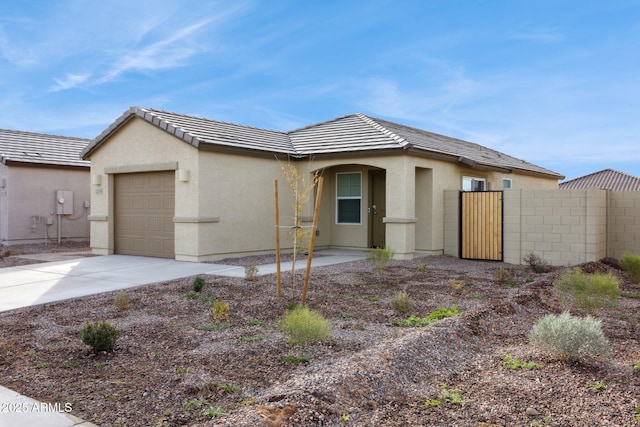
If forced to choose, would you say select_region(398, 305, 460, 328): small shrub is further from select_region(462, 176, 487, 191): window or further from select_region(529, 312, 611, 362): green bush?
select_region(462, 176, 487, 191): window

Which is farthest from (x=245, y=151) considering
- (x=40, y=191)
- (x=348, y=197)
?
(x=40, y=191)

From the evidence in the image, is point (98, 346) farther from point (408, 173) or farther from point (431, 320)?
point (408, 173)

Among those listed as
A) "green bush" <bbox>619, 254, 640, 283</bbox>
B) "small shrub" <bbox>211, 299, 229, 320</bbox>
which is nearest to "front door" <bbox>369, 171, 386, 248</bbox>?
"green bush" <bbox>619, 254, 640, 283</bbox>

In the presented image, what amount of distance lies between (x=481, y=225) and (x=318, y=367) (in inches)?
442

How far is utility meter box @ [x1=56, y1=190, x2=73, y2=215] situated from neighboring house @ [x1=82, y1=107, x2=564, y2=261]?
212 inches

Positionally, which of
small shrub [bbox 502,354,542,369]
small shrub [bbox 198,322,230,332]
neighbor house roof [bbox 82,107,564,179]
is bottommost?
A: small shrub [bbox 198,322,230,332]

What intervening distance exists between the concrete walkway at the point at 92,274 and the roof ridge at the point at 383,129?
346 cm

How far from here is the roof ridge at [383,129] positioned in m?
14.7

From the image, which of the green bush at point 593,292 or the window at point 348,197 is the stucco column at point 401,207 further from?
the green bush at point 593,292

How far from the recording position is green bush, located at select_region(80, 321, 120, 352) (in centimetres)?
557

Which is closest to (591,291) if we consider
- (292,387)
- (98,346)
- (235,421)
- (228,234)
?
(292,387)

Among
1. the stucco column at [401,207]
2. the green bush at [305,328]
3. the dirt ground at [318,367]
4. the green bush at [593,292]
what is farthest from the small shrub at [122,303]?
the stucco column at [401,207]

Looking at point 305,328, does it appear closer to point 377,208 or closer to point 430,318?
point 430,318

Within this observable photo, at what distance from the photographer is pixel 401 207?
14.6 meters
